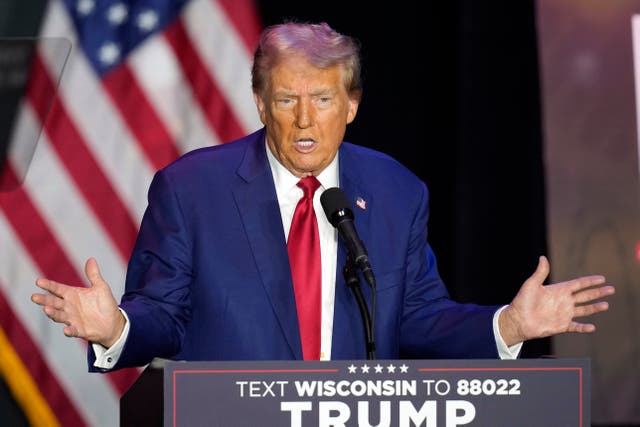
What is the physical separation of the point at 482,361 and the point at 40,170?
7.52 feet

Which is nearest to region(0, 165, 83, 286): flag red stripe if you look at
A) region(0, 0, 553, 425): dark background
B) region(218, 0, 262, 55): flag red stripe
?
region(218, 0, 262, 55): flag red stripe

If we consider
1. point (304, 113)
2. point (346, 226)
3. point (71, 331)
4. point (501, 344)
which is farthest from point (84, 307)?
point (501, 344)

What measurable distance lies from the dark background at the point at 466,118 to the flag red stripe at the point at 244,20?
0.29 ft

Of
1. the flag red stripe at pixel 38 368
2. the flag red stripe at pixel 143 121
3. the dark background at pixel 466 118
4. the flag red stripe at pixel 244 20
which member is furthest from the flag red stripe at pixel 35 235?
the dark background at pixel 466 118

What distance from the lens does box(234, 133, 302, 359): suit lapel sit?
202cm

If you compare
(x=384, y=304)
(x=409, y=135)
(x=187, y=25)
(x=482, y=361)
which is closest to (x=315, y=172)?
(x=384, y=304)

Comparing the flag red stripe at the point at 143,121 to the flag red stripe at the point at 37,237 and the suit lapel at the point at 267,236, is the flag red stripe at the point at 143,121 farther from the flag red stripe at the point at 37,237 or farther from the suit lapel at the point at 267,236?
the suit lapel at the point at 267,236

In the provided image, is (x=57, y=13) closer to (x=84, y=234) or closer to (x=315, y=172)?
(x=84, y=234)

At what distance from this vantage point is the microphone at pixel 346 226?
1674mm

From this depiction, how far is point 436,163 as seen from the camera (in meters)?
3.50

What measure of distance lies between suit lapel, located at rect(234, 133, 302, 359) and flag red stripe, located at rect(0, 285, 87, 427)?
154 cm

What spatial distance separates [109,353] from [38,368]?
1.78 metres

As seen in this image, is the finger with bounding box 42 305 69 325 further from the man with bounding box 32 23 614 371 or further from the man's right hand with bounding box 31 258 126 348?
the man with bounding box 32 23 614 371

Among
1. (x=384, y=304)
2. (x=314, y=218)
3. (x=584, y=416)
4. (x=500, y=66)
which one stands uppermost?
(x=500, y=66)
